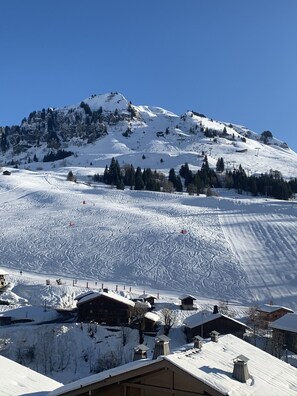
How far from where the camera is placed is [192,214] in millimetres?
80812

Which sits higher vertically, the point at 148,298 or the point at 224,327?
the point at 148,298

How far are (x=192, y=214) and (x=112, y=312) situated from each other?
143 ft

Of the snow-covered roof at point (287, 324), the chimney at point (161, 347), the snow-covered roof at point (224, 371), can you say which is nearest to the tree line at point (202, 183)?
the snow-covered roof at point (287, 324)

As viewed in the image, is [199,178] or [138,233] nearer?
[138,233]

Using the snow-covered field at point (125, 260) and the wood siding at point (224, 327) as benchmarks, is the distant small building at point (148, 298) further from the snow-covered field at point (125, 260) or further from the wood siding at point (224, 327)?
the wood siding at point (224, 327)

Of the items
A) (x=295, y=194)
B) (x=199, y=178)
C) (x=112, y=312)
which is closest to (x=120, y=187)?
(x=199, y=178)

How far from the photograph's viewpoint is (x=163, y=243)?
6272 centimetres

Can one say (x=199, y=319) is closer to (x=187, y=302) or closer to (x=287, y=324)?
(x=187, y=302)

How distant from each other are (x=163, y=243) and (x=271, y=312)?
23.2m

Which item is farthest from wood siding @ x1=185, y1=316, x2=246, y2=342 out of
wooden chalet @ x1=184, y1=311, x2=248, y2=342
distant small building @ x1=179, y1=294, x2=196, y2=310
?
distant small building @ x1=179, y1=294, x2=196, y2=310

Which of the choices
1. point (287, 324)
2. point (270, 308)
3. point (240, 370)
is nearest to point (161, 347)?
point (240, 370)

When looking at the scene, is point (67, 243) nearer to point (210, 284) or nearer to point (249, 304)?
point (210, 284)

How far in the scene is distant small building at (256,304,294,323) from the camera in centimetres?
4103

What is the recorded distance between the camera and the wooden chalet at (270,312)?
135 feet
